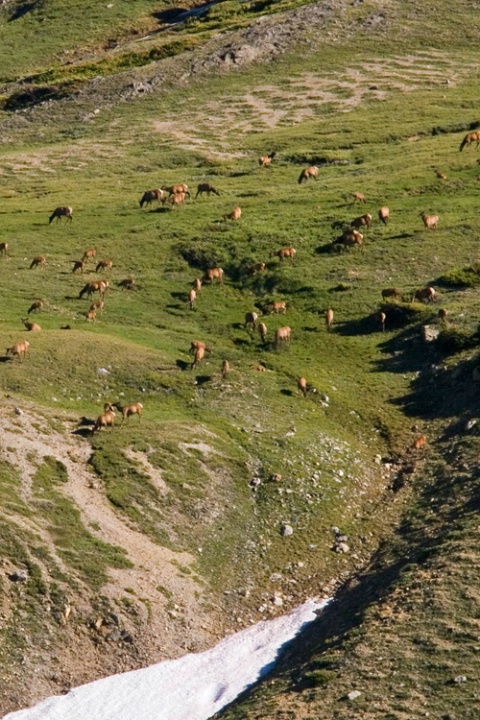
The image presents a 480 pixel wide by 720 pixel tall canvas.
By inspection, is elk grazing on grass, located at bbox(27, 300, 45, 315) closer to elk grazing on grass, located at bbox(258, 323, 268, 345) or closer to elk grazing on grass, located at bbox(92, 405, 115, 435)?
elk grazing on grass, located at bbox(258, 323, 268, 345)

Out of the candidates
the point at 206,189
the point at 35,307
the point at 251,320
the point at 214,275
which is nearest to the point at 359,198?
the point at 206,189

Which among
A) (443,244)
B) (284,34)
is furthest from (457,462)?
(284,34)

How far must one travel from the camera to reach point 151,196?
7169cm

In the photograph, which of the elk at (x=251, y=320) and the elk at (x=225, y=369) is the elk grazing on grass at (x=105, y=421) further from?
the elk at (x=251, y=320)

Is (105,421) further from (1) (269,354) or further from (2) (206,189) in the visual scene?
(2) (206,189)

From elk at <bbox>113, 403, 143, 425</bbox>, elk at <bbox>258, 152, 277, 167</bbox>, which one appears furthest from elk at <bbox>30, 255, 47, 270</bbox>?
elk at <bbox>258, 152, 277, 167</bbox>

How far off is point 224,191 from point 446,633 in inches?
1772

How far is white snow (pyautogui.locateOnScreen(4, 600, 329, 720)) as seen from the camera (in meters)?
33.2

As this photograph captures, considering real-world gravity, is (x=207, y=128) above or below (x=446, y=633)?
below

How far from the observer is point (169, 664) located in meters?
35.2

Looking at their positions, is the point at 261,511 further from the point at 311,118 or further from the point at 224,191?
the point at 311,118

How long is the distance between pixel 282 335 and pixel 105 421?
479 inches

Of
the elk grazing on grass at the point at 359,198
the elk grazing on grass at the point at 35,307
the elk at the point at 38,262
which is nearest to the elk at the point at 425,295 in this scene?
the elk grazing on grass at the point at 359,198

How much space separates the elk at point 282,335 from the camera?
53531 mm
